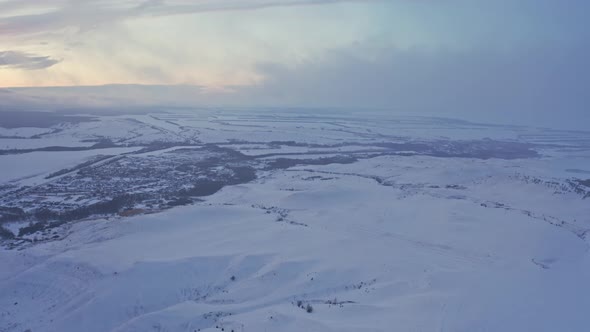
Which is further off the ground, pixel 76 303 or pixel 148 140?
pixel 148 140

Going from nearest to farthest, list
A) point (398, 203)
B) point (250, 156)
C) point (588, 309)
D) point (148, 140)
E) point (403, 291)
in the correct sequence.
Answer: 1. point (588, 309)
2. point (403, 291)
3. point (398, 203)
4. point (250, 156)
5. point (148, 140)

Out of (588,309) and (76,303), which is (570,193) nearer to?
(588,309)

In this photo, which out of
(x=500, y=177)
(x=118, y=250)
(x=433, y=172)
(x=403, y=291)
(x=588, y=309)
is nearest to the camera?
(x=588, y=309)

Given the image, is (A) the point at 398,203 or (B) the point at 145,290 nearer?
(B) the point at 145,290

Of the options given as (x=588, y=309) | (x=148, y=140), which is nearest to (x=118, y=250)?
(x=588, y=309)

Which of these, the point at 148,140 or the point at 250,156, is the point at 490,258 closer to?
the point at 250,156

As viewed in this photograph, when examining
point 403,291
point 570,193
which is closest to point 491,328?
point 403,291

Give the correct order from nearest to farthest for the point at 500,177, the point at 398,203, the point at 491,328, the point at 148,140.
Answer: the point at 491,328
the point at 398,203
the point at 500,177
the point at 148,140
